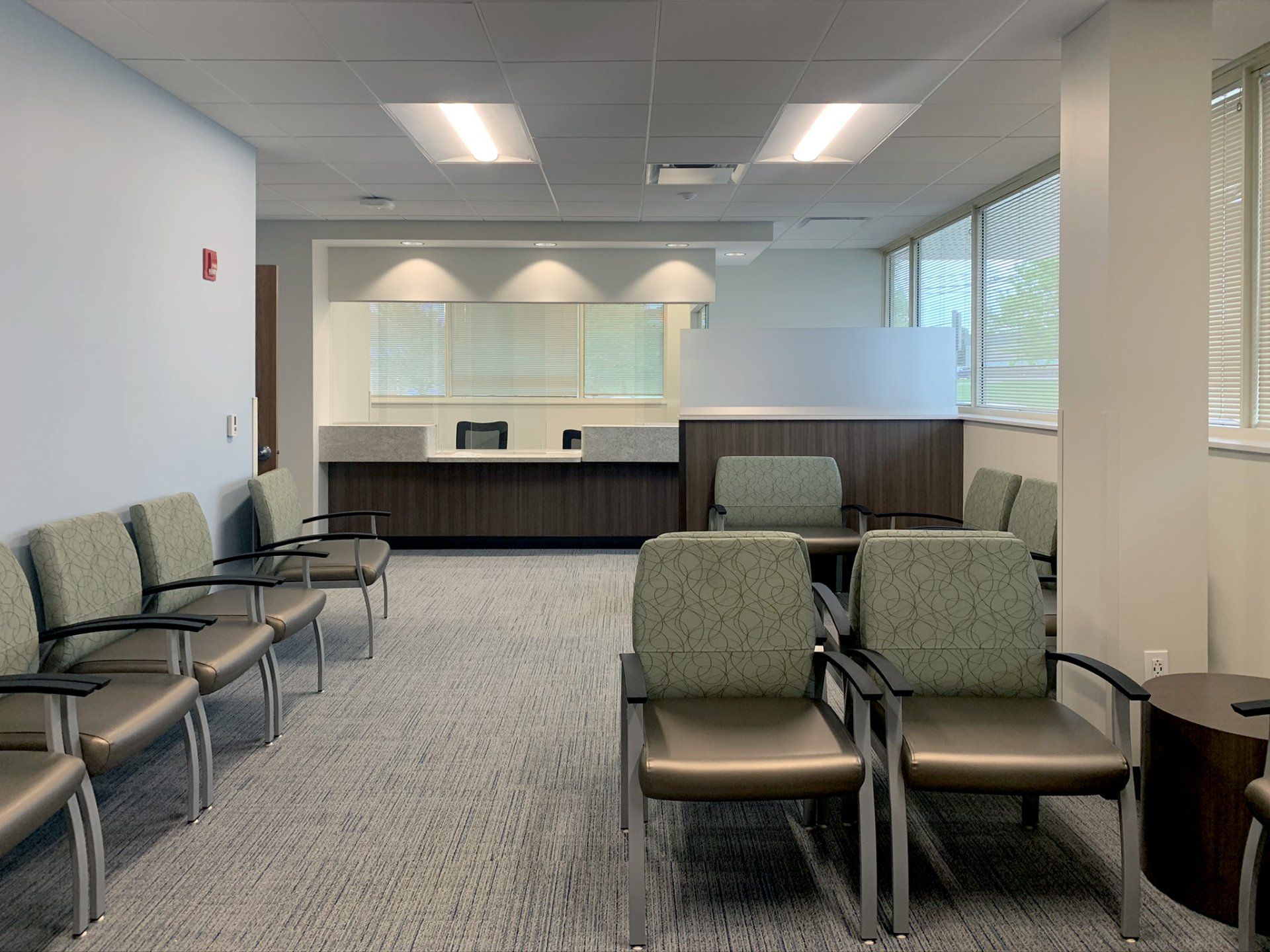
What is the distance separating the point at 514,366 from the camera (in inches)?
304

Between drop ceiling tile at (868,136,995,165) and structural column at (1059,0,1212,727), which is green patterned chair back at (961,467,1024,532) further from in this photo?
drop ceiling tile at (868,136,995,165)

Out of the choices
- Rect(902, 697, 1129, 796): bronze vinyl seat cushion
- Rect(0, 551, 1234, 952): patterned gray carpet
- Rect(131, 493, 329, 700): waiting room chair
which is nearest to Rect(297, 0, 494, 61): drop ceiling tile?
Rect(131, 493, 329, 700): waiting room chair

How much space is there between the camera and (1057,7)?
9.88 ft

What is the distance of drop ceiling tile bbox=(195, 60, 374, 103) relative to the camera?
3545 millimetres

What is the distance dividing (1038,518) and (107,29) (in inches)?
158

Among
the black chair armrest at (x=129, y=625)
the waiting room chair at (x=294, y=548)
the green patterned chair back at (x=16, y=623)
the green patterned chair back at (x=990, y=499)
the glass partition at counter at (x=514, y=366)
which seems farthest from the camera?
the glass partition at counter at (x=514, y=366)

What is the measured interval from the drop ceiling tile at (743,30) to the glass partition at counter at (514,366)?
13.6ft

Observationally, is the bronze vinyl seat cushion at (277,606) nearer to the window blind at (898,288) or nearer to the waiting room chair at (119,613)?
the waiting room chair at (119,613)

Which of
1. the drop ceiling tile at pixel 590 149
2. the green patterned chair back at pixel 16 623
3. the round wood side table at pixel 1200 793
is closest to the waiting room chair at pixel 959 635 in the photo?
the round wood side table at pixel 1200 793

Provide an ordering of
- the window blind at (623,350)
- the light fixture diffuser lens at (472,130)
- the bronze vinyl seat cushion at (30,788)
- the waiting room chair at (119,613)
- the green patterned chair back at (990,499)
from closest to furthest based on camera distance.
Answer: the bronze vinyl seat cushion at (30,788), the waiting room chair at (119,613), the light fixture diffuser lens at (472,130), the green patterned chair back at (990,499), the window blind at (623,350)

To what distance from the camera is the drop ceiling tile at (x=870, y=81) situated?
3.55 m

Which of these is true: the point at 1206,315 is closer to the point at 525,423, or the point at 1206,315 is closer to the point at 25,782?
the point at 25,782

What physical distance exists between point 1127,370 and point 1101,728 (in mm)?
1097

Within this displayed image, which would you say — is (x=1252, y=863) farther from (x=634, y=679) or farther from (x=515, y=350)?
(x=515, y=350)
